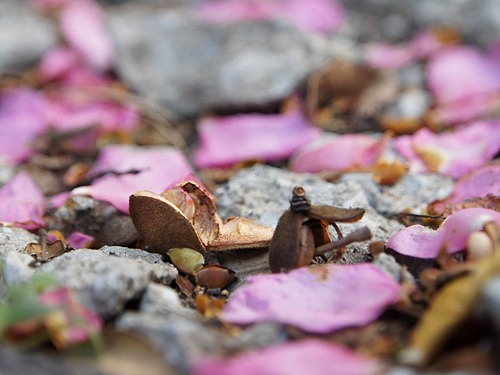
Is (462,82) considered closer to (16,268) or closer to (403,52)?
(403,52)

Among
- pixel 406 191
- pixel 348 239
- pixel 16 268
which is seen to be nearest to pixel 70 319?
pixel 16 268

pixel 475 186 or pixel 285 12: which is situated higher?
pixel 285 12

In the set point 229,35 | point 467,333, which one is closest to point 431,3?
point 229,35

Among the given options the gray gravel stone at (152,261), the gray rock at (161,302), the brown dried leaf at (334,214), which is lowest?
the gray gravel stone at (152,261)

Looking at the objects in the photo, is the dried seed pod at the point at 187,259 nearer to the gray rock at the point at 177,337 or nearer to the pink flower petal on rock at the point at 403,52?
the gray rock at the point at 177,337

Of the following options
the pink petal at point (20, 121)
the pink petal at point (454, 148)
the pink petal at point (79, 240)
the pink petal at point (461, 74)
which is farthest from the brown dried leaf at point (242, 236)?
the pink petal at point (461, 74)

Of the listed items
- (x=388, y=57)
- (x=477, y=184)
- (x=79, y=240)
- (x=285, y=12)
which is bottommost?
(x=79, y=240)

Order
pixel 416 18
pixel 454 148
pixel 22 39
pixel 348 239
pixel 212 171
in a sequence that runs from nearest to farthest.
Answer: pixel 348 239
pixel 454 148
pixel 212 171
pixel 22 39
pixel 416 18
